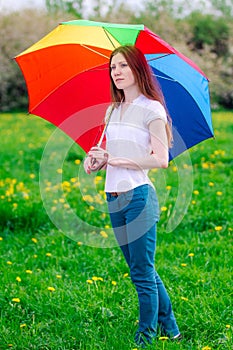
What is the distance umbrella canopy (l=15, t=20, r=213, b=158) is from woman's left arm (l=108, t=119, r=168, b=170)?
388mm

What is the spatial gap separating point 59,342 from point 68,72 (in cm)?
156

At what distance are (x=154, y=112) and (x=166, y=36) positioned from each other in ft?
73.7

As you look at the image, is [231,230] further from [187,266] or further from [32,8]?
[32,8]

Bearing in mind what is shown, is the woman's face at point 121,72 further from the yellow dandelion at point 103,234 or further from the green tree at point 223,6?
the green tree at point 223,6

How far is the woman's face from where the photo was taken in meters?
3.03

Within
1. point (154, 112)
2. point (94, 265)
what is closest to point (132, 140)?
point (154, 112)

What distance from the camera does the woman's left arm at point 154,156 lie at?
2959 mm

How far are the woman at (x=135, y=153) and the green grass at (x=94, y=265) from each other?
1.45ft

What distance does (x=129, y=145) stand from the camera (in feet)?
9.94

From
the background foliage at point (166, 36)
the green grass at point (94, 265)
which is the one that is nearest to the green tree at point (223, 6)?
the background foliage at point (166, 36)

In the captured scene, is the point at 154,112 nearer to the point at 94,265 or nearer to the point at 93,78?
the point at 93,78

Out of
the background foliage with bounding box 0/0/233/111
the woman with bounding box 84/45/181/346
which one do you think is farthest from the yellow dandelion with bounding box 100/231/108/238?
the background foliage with bounding box 0/0/233/111

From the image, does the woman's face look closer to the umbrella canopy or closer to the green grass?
the umbrella canopy

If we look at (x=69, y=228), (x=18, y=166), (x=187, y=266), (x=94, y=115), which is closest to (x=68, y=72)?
(x=94, y=115)
